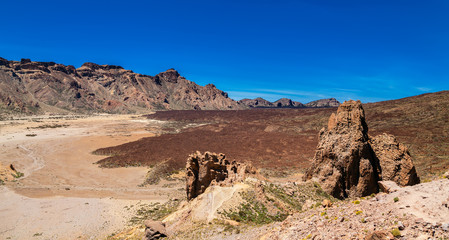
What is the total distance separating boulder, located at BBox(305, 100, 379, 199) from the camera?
1577 centimetres

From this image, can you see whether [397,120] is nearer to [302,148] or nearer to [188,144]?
[302,148]

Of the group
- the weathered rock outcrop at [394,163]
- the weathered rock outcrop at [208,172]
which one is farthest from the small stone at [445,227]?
the weathered rock outcrop at [208,172]

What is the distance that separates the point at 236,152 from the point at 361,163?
119 ft

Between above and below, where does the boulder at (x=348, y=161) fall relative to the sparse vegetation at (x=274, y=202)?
above

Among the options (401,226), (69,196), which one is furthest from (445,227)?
(69,196)

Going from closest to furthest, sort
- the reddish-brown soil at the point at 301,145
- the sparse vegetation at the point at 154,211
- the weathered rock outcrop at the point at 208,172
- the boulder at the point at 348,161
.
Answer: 1. the boulder at the point at 348,161
2. the weathered rock outcrop at the point at 208,172
3. the sparse vegetation at the point at 154,211
4. the reddish-brown soil at the point at 301,145

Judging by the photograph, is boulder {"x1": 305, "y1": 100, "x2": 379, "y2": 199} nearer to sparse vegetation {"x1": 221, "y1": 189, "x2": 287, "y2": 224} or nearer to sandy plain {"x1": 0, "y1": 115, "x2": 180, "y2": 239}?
sparse vegetation {"x1": 221, "y1": 189, "x2": 287, "y2": 224}

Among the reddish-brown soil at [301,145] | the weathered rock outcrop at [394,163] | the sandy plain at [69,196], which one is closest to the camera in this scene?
the weathered rock outcrop at [394,163]

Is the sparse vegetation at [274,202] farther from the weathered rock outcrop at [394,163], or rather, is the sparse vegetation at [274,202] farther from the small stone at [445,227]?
the small stone at [445,227]

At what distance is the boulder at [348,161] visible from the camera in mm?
15766

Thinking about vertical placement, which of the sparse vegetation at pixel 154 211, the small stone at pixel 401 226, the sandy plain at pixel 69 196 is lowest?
the sandy plain at pixel 69 196

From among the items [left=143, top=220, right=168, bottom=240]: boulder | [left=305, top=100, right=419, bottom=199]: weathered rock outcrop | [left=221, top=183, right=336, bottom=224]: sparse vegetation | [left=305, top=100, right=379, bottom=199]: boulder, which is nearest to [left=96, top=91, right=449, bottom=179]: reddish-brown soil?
[left=305, top=100, right=419, bottom=199]: weathered rock outcrop

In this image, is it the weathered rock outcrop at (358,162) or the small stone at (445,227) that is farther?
the weathered rock outcrop at (358,162)

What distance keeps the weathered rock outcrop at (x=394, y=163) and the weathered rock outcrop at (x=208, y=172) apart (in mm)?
9728
